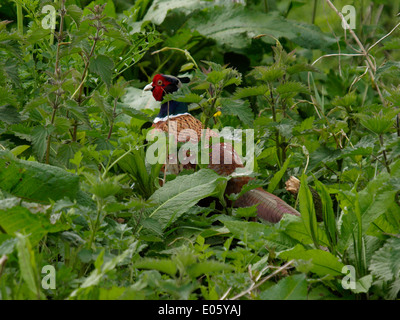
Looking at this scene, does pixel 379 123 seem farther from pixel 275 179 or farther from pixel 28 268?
pixel 28 268

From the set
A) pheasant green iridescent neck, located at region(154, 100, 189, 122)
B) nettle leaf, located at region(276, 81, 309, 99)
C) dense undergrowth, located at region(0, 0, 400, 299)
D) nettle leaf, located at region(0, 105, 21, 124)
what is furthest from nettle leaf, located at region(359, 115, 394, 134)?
nettle leaf, located at region(0, 105, 21, 124)

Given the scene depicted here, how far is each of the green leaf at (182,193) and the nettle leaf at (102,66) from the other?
44 centimetres

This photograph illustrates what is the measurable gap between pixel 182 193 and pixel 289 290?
70 cm

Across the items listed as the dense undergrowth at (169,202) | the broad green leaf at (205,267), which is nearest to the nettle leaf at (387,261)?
the dense undergrowth at (169,202)

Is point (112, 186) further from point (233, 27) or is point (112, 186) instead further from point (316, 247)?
point (233, 27)

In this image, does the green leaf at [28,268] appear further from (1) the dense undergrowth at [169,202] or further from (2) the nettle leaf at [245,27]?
(2) the nettle leaf at [245,27]

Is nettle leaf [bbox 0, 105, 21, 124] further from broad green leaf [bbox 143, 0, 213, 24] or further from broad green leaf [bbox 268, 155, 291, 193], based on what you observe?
broad green leaf [bbox 143, 0, 213, 24]

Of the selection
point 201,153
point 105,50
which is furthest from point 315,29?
point 201,153

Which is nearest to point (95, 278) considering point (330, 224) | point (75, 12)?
point (330, 224)

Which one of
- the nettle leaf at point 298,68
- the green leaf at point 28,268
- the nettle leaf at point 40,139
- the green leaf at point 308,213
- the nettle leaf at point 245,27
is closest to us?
the green leaf at point 28,268

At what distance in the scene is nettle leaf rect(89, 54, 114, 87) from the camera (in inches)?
78.5

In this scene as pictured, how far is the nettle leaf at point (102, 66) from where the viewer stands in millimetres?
1994

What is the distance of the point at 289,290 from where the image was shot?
1389mm
